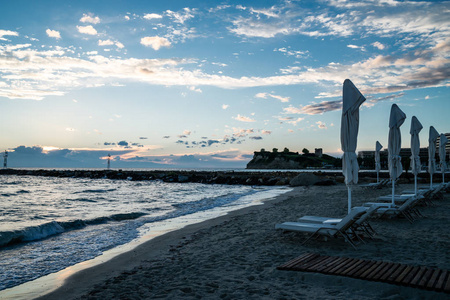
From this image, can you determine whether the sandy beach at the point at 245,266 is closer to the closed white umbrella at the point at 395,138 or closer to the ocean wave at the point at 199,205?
the closed white umbrella at the point at 395,138

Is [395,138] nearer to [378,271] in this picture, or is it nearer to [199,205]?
[378,271]

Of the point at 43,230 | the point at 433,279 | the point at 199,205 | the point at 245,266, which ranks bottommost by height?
the point at 199,205

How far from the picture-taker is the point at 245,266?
18.0ft

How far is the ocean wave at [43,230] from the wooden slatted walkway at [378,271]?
777 centimetres

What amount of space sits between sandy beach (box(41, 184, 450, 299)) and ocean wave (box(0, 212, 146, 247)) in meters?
3.94

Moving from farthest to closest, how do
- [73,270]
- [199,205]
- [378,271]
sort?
[199,205]
[73,270]
[378,271]

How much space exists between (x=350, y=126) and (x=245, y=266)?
162 inches

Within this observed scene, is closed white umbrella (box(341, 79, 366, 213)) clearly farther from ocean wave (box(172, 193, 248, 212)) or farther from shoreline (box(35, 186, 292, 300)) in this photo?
ocean wave (box(172, 193, 248, 212))

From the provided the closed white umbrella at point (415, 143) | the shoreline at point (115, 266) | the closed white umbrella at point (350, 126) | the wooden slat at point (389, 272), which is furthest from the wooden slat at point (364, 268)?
the closed white umbrella at point (415, 143)

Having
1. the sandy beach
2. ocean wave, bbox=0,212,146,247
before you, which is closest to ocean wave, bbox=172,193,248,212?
ocean wave, bbox=0,212,146,247

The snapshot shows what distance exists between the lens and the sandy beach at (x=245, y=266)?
13.9ft

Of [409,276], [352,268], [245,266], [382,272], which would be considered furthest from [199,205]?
[409,276]

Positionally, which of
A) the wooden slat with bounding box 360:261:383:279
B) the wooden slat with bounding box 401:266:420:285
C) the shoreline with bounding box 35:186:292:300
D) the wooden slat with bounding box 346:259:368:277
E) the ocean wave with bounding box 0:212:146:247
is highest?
the wooden slat with bounding box 401:266:420:285

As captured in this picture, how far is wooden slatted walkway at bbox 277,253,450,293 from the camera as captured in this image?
4.00 meters
